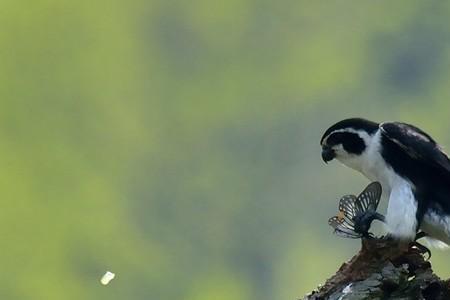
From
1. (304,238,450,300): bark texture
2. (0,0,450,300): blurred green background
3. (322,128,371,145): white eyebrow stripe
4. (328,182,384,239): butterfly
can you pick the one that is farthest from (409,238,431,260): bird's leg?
(0,0,450,300): blurred green background

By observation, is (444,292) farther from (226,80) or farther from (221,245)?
(226,80)

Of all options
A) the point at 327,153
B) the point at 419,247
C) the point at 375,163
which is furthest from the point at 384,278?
the point at 327,153

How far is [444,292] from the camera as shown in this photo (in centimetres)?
638

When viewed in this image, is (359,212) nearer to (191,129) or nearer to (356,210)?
(356,210)

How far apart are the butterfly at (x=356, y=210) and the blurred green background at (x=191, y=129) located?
40.2 ft

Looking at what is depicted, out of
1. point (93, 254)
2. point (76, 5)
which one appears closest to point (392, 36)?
point (76, 5)

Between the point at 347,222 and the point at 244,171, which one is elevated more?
the point at 244,171

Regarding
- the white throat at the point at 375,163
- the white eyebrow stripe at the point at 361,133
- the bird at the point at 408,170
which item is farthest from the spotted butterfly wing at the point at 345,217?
the white eyebrow stripe at the point at 361,133

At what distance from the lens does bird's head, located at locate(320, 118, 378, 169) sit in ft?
24.6

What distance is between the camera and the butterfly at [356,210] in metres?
6.76

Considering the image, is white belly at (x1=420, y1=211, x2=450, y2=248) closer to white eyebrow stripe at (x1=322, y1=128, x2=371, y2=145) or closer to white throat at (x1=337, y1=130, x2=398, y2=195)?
white throat at (x1=337, y1=130, x2=398, y2=195)

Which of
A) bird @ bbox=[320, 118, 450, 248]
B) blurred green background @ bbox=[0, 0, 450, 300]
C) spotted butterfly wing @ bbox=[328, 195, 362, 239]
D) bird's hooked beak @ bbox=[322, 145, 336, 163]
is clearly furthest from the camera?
blurred green background @ bbox=[0, 0, 450, 300]

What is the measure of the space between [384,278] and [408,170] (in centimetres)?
112

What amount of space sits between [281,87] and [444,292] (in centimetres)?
2196
